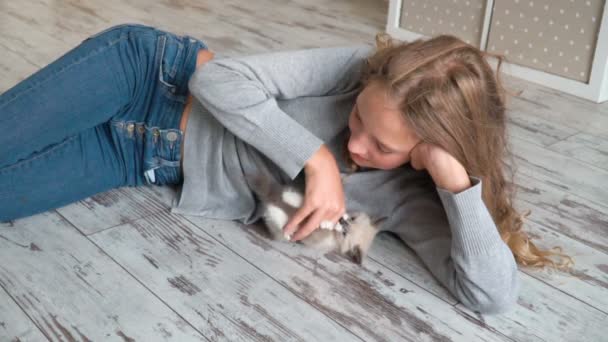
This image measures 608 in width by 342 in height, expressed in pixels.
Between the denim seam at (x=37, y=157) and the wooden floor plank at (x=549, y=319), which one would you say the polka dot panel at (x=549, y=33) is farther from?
the denim seam at (x=37, y=157)

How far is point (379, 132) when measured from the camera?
43.8 inches

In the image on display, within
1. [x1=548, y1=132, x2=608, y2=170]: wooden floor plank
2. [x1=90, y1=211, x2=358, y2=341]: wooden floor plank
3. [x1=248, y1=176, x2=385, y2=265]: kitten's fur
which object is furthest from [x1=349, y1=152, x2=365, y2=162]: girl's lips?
[x1=548, y1=132, x2=608, y2=170]: wooden floor plank

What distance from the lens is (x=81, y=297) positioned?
1.13 m

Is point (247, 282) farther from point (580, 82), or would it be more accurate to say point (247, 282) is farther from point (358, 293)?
point (580, 82)

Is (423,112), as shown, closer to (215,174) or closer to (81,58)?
(215,174)

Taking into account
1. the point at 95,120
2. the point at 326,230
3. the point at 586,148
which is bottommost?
the point at 586,148

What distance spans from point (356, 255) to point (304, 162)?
8.6 inches

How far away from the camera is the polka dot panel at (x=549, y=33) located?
2258 millimetres

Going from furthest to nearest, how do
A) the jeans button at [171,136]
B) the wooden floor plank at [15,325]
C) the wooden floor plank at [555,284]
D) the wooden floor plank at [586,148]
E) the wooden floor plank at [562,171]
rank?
the wooden floor plank at [586,148] < the wooden floor plank at [562,171] < the jeans button at [171,136] < the wooden floor plank at [555,284] < the wooden floor plank at [15,325]

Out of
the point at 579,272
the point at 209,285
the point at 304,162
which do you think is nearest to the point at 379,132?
the point at 304,162

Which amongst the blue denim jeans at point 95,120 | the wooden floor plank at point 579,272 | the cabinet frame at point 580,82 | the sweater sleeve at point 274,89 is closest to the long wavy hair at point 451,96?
the sweater sleeve at point 274,89

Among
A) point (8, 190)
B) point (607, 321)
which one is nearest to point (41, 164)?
point (8, 190)

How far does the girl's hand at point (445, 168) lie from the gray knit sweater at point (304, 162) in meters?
0.02

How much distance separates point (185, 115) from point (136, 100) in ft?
0.40
